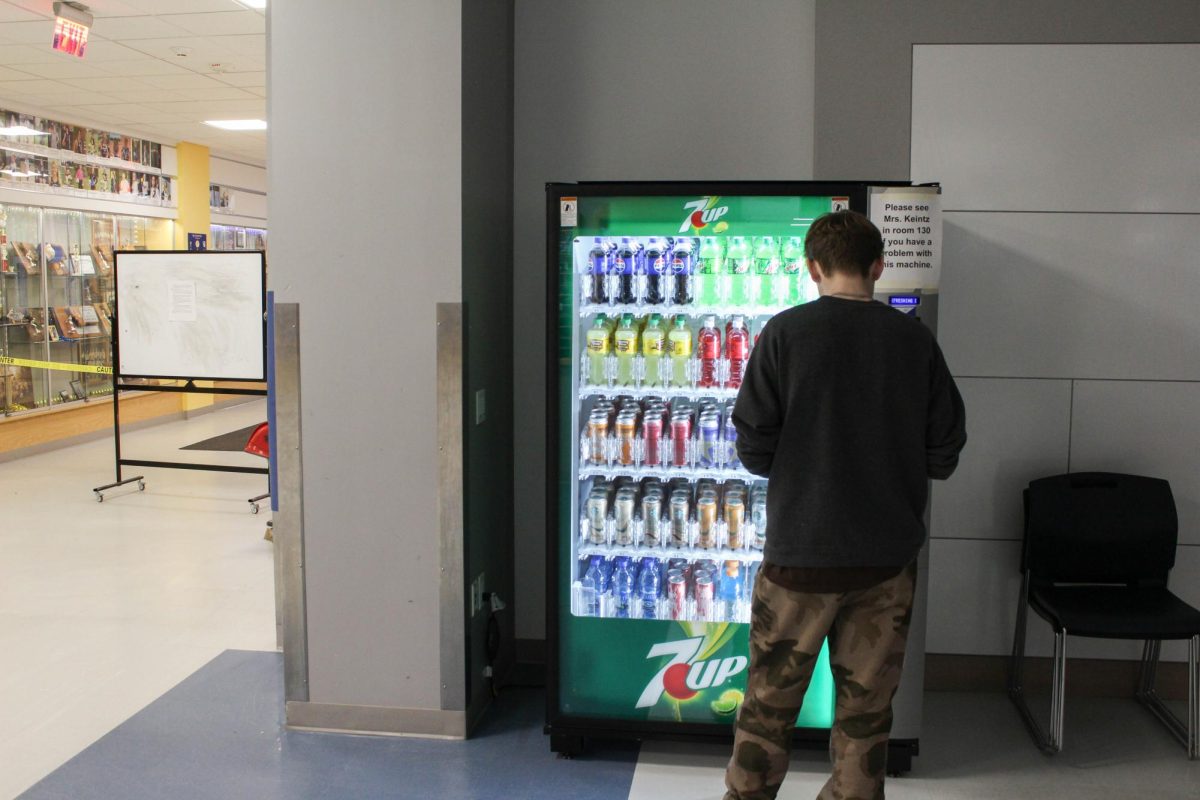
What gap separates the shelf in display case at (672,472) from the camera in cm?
340

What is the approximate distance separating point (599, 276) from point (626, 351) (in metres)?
0.27

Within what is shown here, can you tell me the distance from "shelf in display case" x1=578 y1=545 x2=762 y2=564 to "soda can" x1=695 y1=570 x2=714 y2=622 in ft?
0.39

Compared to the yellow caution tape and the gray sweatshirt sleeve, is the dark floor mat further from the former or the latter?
the gray sweatshirt sleeve

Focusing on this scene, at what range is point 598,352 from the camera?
3461 millimetres

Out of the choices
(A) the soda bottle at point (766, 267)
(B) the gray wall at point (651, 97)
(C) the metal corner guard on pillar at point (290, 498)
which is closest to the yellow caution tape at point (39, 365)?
(C) the metal corner guard on pillar at point (290, 498)

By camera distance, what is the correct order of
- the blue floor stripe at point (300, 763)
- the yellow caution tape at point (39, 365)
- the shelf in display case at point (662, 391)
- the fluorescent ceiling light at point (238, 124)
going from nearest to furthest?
1. the blue floor stripe at point (300, 763)
2. the shelf in display case at point (662, 391)
3. the yellow caution tape at point (39, 365)
4. the fluorescent ceiling light at point (238, 124)

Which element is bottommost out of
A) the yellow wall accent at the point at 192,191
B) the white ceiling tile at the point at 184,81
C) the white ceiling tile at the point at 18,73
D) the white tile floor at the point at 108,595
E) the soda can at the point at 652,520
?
the white tile floor at the point at 108,595

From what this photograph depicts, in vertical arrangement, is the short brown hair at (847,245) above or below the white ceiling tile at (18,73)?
below

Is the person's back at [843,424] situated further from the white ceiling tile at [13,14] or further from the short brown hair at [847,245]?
the white ceiling tile at [13,14]

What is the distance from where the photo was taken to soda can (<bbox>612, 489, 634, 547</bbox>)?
3.51 m

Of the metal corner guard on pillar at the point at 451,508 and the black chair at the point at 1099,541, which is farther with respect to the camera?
the black chair at the point at 1099,541

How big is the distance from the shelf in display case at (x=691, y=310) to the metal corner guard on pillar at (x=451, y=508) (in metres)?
0.48

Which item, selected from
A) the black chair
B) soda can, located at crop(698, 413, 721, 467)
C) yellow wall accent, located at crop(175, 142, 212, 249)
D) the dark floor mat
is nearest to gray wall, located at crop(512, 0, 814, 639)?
soda can, located at crop(698, 413, 721, 467)

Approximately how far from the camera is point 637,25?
13.3 ft
